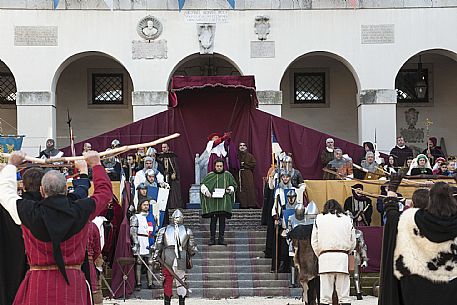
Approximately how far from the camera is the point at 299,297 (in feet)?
49.7

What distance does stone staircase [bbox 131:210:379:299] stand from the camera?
50.5 ft

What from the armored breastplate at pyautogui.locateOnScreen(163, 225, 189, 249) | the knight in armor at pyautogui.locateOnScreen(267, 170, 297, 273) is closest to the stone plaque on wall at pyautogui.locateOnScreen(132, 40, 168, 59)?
the knight in armor at pyautogui.locateOnScreen(267, 170, 297, 273)

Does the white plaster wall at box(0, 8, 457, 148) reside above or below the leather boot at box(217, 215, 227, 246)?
above

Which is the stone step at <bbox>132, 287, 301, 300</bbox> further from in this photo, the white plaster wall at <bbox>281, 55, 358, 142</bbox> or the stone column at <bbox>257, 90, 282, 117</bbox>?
the white plaster wall at <bbox>281, 55, 358, 142</bbox>

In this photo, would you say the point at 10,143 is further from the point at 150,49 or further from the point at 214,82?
the point at 214,82

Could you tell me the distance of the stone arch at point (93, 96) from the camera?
23.8 metres

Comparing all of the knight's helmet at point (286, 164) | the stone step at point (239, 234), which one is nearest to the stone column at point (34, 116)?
the stone step at point (239, 234)

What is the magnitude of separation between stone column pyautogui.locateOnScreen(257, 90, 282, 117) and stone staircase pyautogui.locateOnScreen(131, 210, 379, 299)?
439cm

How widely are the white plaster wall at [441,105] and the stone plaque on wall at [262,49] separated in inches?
181

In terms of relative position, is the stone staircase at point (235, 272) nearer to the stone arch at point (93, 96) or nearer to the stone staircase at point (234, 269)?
the stone staircase at point (234, 269)

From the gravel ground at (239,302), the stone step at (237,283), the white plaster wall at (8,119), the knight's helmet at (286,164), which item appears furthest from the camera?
the white plaster wall at (8,119)

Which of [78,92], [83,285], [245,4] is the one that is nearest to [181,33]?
[245,4]

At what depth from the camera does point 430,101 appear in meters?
24.3

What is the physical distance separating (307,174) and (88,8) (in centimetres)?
689
